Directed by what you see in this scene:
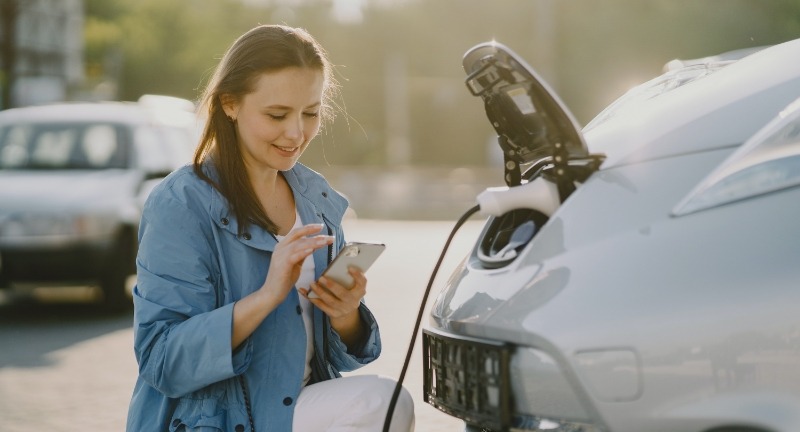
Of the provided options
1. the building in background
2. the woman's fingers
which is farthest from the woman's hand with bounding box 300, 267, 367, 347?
the building in background

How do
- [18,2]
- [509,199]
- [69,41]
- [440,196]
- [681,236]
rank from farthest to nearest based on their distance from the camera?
1. [69,41]
2. [440,196]
3. [18,2]
4. [509,199]
5. [681,236]

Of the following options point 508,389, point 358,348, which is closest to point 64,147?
point 358,348

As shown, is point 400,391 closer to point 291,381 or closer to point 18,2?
point 291,381

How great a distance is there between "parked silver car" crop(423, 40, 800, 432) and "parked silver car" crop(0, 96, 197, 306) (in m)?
7.38

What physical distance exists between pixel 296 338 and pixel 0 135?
27.5 feet

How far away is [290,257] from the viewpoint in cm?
297

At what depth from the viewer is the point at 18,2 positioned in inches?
915

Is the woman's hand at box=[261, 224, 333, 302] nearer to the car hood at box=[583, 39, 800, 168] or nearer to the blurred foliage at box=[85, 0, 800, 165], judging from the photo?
the car hood at box=[583, 39, 800, 168]

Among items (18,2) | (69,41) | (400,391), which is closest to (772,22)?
(18,2)

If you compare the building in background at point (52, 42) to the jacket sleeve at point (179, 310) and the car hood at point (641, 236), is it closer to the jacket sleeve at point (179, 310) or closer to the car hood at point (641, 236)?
the jacket sleeve at point (179, 310)

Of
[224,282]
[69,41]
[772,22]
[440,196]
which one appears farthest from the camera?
[69,41]

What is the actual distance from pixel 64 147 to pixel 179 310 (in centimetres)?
805

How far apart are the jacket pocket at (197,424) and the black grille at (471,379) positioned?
0.53 meters

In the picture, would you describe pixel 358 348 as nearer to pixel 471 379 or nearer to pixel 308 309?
pixel 308 309
